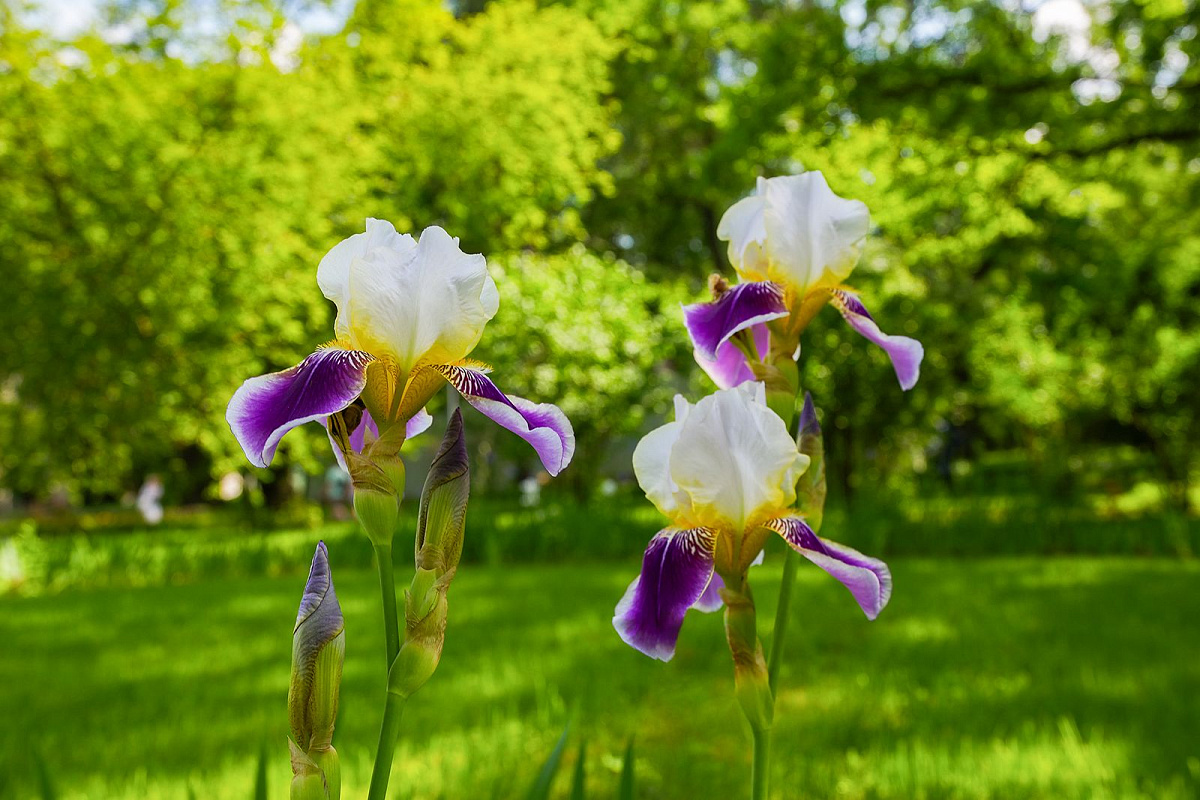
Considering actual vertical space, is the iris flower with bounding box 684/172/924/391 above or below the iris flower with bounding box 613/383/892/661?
above

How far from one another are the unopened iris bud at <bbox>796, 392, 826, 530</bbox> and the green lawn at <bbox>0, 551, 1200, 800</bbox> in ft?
3.22

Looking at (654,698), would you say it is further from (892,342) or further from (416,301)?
(416,301)

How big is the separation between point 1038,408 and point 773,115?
28.6ft

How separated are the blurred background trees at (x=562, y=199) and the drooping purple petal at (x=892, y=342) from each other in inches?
270

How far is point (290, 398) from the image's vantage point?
87 cm

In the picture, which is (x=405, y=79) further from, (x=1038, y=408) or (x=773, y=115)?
(x=1038, y=408)

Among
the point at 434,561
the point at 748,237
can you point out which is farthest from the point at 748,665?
the point at 748,237

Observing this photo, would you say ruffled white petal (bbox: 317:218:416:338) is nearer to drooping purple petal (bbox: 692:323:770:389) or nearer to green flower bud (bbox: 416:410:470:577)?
green flower bud (bbox: 416:410:470:577)

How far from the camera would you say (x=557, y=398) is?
1098cm

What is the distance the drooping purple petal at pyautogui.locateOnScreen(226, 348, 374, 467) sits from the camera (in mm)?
831

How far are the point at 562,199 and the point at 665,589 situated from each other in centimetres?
1389

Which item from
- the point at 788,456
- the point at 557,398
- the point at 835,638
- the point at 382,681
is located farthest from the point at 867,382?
the point at 788,456

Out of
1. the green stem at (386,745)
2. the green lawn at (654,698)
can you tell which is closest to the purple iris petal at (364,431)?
the green stem at (386,745)

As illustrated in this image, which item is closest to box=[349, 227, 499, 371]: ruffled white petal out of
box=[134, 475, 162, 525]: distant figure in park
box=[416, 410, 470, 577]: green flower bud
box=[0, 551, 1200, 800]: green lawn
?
box=[416, 410, 470, 577]: green flower bud
